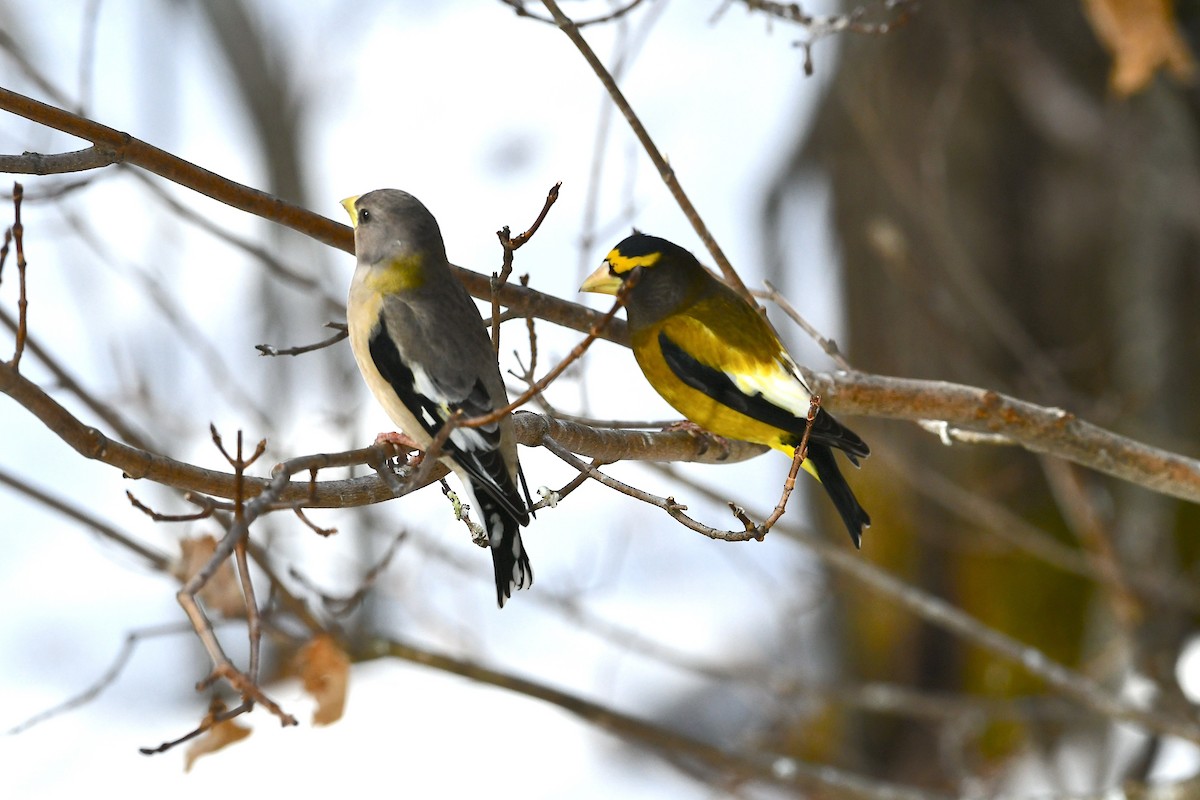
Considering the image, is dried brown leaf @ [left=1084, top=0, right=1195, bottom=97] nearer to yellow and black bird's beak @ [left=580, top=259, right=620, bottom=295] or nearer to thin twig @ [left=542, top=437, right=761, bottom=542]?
yellow and black bird's beak @ [left=580, top=259, right=620, bottom=295]

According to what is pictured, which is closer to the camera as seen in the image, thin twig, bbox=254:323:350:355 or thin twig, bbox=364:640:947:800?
thin twig, bbox=254:323:350:355

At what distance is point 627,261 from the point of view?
3.96 metres

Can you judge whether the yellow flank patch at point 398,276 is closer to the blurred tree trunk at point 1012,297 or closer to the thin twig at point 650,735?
the thin twig at point 650,735

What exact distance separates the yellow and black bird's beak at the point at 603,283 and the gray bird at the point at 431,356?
2.72ft

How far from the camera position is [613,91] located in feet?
9.84

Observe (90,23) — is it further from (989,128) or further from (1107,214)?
(1107,214)

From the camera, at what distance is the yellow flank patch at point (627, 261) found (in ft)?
13.0

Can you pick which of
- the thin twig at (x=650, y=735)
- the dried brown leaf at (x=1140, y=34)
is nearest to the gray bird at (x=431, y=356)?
the thin twig at (x=650, y=735)

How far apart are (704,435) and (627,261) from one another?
0.67 meters

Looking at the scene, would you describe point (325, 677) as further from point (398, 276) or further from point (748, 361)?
point (748, 361)

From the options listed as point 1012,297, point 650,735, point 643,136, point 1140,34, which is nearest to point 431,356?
point 643,136

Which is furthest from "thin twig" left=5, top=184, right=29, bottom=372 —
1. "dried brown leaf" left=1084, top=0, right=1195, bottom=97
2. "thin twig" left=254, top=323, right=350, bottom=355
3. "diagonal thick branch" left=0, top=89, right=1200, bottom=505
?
"dried brown leaf" left=1084, top=0, right=1195, bottom=97

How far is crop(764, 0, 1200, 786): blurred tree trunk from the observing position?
245 inches

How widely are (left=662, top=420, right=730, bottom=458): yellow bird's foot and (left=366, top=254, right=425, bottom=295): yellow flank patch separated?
103 centimetres
